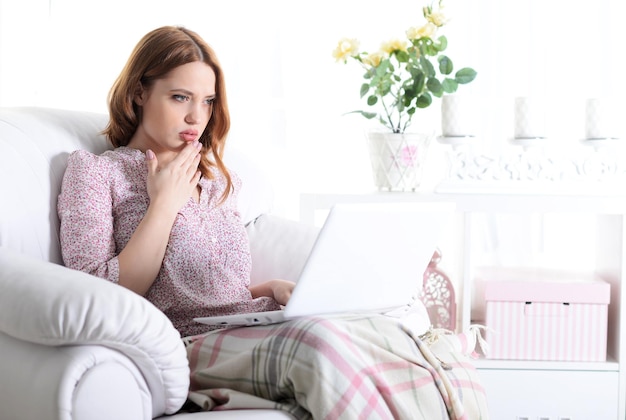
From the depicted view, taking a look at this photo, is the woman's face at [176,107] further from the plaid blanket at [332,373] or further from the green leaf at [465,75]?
the green leaf at [465,75]

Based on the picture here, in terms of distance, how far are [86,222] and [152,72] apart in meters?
0.38

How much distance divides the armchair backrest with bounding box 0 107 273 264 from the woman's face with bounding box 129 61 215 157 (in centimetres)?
14

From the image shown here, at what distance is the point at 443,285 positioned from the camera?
8.74ft

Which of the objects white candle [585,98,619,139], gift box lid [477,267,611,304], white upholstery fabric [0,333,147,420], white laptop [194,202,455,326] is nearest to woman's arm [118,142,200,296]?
white laptop [194,202,455,326]

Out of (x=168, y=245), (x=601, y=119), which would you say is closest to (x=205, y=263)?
(x=168, y=245)

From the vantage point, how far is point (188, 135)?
6.11ft

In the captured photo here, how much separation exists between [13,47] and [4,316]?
7.03 ft

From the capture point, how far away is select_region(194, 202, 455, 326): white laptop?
1381 millimetres

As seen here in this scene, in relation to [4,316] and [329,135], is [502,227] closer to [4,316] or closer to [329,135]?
[329,135]

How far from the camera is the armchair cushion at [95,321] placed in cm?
120

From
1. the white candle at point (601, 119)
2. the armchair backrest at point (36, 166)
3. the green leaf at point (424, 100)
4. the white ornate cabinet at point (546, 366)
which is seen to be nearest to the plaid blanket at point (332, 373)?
the armchair backrest at point (36, 166)

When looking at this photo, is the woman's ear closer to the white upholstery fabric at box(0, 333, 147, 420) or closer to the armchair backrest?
the armchair backrest

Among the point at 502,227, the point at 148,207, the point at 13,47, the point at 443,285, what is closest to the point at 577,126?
the point at 502,227

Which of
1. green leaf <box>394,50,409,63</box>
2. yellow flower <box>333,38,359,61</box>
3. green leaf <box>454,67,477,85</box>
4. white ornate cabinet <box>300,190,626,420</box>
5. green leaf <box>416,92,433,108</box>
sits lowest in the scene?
white ornate cabinet <box>300,190,626,420</box>
